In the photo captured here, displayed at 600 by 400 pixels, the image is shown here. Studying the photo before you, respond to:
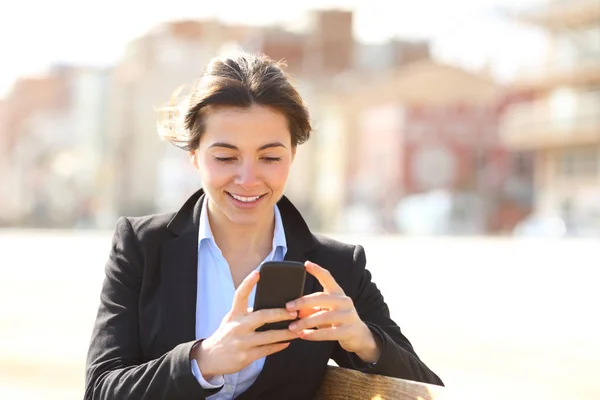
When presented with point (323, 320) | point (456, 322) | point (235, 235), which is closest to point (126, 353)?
point (235, 235)

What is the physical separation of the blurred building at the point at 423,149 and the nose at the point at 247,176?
4548 centimetres

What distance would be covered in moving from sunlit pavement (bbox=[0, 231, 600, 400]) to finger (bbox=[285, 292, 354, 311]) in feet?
0.83

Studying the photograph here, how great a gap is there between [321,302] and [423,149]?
47.1 m

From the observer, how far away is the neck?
2.35 meters

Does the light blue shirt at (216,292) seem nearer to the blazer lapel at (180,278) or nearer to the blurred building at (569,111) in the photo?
the blazer lapel at (180,278)

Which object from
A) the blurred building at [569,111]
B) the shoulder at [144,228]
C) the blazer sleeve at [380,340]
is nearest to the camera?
the blazer sleeve at [380,340]

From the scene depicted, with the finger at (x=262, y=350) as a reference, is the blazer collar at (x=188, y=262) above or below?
above

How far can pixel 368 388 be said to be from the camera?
6.60 ft

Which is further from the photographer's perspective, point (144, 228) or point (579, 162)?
point (579, 162)

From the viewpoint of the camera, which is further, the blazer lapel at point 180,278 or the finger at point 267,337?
the blazer lapel at point 180,278

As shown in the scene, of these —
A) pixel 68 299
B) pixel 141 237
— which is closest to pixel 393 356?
pixel 141 237

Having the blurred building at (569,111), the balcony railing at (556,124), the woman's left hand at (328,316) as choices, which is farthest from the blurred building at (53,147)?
the woman's left hand at (328,316)

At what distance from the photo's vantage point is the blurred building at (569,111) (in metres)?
39.7

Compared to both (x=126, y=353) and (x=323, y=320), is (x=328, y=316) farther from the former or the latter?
(x=126, y=353)
